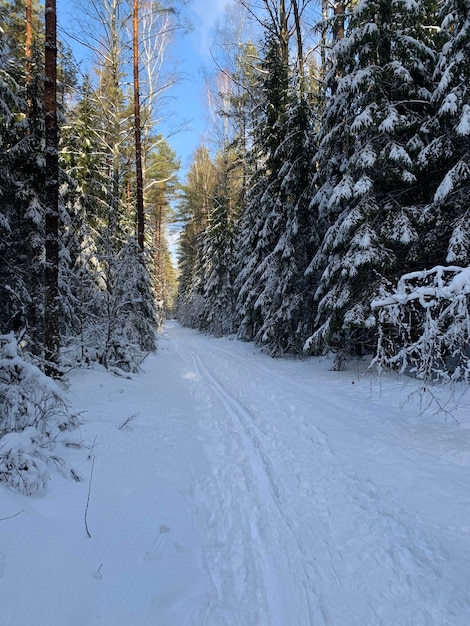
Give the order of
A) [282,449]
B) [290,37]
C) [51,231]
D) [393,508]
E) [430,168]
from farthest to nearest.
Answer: [290,37]
[430,168]
[51,231]
[282,449]
[393,508]

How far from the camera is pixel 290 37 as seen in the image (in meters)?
15.2

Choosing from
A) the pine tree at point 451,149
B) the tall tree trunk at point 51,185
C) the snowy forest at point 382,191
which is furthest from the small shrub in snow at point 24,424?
the pine tree at point 451,149

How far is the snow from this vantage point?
218cm

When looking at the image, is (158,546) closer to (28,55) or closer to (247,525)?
(247,525)

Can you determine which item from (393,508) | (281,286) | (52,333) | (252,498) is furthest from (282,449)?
(281,286)

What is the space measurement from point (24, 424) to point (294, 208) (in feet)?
36.8

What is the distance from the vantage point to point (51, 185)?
636 cm

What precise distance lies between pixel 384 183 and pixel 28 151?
912 cm

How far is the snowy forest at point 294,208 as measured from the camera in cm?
449

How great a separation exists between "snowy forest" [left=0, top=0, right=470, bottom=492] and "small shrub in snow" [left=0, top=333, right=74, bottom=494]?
0.06 ft

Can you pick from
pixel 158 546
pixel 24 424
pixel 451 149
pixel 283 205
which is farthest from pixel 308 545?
pixel 283 205

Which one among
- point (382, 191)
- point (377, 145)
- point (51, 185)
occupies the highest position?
point (377, 145)

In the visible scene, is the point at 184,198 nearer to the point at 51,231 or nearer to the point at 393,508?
the point at 51,231

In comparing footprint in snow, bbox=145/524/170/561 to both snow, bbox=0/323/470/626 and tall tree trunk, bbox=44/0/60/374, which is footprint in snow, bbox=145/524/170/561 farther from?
tall tree trunk, bbox=44/0/60/374
